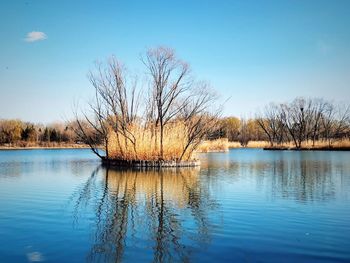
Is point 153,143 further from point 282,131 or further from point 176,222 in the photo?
Result: point 282,131

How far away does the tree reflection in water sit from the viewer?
594cm

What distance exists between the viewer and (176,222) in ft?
25.8

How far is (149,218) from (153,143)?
1348 centimetres

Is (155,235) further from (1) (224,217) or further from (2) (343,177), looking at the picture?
(2) (343,177)

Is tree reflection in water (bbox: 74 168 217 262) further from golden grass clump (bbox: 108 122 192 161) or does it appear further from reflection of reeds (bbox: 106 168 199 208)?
golden grass clump (bbox: 108 122 192 161)

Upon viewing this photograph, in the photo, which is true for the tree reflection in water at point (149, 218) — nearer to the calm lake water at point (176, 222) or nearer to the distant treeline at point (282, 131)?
the calm lake water at point (176, 222)

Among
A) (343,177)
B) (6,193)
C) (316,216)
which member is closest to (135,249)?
(316,216)

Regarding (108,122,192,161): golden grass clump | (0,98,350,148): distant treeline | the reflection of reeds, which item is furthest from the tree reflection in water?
(0,98,350,148): distant treeline

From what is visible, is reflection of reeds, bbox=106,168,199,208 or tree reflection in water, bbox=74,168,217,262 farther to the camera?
reflection of reeds, bbox=106,168,199,208

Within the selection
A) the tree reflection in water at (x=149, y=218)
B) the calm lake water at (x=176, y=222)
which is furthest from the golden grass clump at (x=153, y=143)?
the calm lake water at (x=176, y=222)

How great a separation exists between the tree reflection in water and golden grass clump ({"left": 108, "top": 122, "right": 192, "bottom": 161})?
7.28m

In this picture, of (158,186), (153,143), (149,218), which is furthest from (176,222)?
(153,143)

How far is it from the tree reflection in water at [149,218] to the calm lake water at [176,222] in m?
0.02

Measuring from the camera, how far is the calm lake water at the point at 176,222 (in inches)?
226
